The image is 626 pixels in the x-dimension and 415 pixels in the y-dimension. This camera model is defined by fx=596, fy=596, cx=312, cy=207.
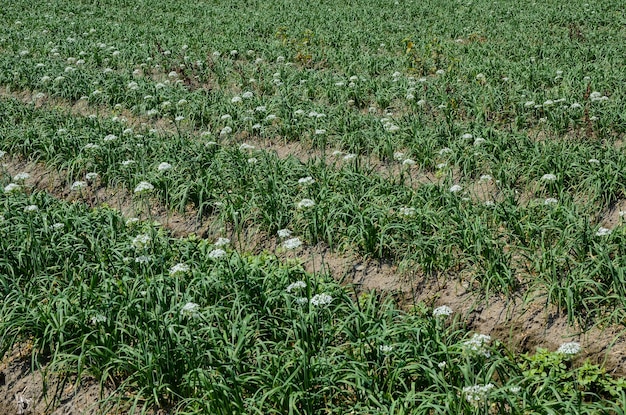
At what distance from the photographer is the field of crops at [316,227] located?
3748mm

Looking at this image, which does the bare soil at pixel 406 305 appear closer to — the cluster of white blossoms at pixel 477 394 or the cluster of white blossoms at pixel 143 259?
the cluster of white blossoms at pixel 143 259

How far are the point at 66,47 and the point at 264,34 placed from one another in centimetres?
434

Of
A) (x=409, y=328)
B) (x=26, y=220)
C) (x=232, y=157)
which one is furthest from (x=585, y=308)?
(x=26, y=220)

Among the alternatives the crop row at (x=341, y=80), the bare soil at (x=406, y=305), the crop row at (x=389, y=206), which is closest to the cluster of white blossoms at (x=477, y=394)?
the bare soil at (x=406, y=305)

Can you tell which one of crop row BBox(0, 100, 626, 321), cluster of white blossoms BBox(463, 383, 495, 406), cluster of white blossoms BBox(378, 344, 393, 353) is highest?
cluster of white blossoms BBox(463, 383, 495, 406)

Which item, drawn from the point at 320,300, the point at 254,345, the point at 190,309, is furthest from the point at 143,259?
the point at 320,300

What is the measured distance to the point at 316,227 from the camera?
5.43 metres

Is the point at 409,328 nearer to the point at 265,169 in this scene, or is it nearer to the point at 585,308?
the point at 585,308

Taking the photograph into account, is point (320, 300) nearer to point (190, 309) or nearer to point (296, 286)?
point (296, 286)

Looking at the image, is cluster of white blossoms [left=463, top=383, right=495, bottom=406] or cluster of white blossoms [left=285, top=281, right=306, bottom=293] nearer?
cluster of white blossoms [left=463, top=383, right=495, bottom=406]

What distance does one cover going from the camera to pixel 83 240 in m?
5.35

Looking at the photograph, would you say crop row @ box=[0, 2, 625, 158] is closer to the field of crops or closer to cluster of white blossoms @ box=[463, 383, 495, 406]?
the field of crops

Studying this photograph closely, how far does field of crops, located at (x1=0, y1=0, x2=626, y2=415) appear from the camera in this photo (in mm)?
3748

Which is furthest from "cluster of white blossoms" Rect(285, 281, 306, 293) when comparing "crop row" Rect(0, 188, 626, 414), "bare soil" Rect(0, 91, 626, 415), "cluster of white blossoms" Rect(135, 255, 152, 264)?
"cluster of white blossoms" Rect(135, 255, 152, 264)
